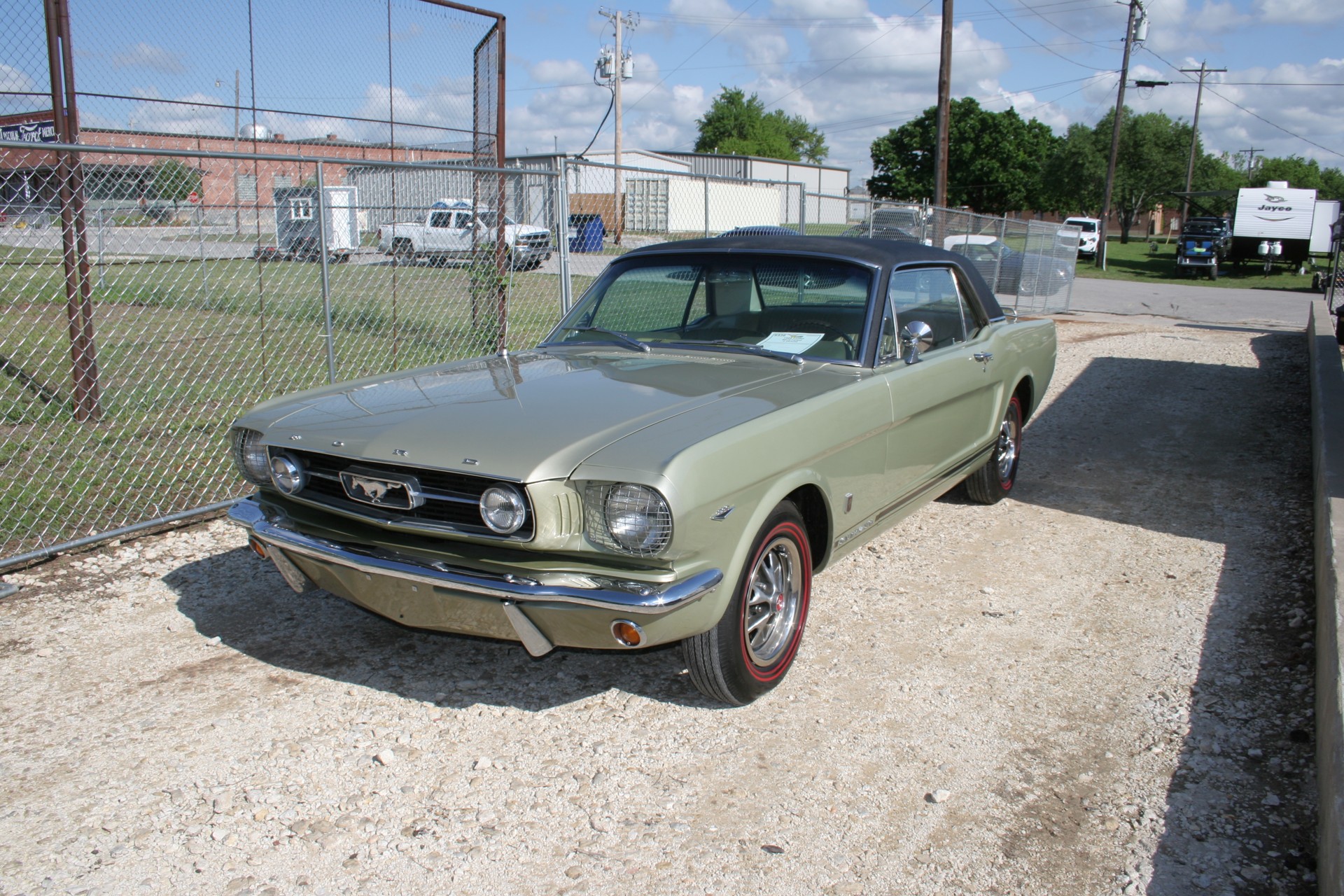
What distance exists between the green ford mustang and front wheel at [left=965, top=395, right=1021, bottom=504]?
31.5 inches

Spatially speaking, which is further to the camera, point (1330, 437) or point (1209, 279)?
point (1209, 279)

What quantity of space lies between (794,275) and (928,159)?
68394 mm

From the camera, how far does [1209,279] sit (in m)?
31.1

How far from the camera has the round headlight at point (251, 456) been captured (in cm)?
362

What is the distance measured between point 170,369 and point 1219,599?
850 centimetres

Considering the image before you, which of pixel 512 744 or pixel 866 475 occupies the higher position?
pixel 866 475

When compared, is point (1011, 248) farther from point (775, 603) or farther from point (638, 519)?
point (638, 519)

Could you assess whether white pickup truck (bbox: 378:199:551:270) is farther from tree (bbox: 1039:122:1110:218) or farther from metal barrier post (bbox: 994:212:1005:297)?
tree (bbox: 1039:122:1110:218)

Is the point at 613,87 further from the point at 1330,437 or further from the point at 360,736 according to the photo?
the point at 360,736

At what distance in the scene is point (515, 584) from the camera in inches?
117

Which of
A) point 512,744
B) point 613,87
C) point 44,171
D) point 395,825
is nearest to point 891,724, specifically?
point 512,744

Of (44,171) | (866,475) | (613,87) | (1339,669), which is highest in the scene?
(613,87)

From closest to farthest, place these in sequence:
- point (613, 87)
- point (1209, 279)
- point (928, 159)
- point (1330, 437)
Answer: point (1330, 437) → point (1209, 279) → point (613, 87) → point (928, 159)

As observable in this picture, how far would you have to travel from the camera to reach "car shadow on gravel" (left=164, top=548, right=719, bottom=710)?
11.9 ft
